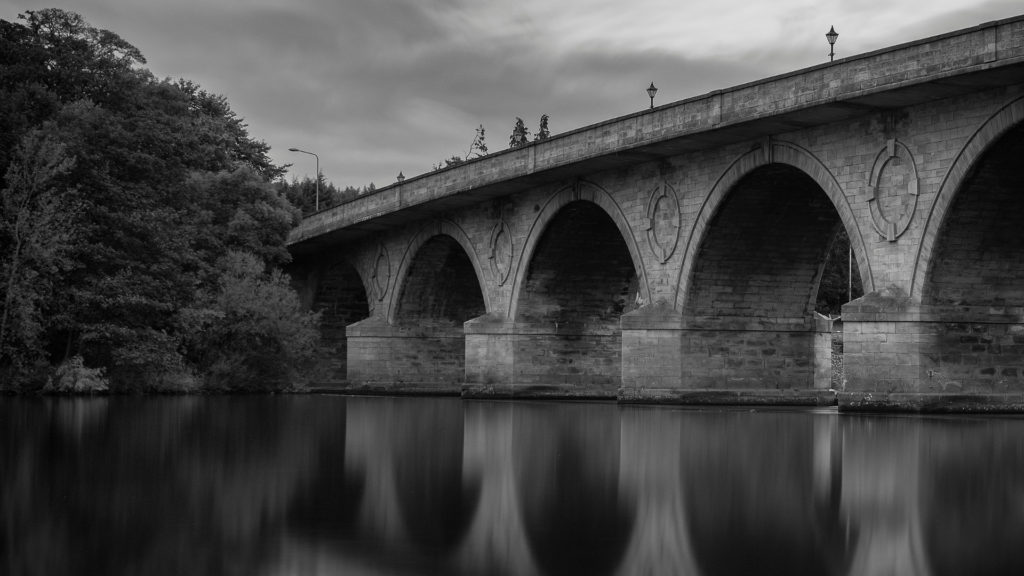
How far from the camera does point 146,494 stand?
28.2 ft

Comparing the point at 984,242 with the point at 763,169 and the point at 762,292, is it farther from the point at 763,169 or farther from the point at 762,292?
the point at 762,292

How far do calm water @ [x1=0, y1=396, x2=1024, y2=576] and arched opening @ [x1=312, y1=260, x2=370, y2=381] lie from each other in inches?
1259

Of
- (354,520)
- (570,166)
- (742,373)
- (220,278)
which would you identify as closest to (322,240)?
(220,278)

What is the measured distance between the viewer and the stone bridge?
20.3 metres

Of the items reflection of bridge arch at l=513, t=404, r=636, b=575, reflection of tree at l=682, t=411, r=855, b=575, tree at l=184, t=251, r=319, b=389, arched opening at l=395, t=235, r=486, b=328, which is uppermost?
arched opening at l=395, t=235, r=486, b=328

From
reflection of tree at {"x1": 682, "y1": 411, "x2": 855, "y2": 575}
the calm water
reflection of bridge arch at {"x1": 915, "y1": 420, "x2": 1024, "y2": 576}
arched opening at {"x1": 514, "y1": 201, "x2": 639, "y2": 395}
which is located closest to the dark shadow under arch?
arched opening at {"x1": 514, "y1": 201, "x2": 639, "y2": 395}

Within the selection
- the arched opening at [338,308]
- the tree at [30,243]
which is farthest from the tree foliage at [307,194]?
the tree at [30,243]

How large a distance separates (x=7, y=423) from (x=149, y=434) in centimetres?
296

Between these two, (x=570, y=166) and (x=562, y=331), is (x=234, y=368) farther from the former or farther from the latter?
(x=570, y=166)

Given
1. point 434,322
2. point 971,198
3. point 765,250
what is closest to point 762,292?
point 765,250

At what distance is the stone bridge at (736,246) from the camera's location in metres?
20.3

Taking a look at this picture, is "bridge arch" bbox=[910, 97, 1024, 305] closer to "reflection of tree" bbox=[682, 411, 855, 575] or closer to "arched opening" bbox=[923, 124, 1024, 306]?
"arched opening" bbox=[923, 124, 1024, 306]

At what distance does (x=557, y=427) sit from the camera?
18.4 meters

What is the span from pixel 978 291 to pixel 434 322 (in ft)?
79.1
